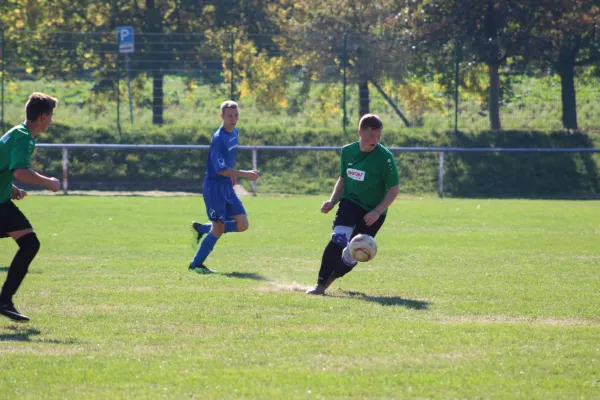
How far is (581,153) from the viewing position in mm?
27047

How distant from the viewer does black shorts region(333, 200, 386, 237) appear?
941 centimetres

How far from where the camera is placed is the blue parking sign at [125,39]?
92.1 ft

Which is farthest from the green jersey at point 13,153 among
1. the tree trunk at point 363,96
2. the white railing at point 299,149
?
A: the tree trunk at point 363,96

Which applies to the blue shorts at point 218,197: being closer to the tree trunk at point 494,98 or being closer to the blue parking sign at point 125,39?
the blue parking sign at point 125,39

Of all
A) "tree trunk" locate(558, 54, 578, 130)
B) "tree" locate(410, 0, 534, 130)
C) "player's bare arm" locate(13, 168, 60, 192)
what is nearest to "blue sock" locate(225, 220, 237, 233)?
"player's bare arm" locate(13, 168, 60, 192)

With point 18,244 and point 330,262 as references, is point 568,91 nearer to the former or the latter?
point 330,262

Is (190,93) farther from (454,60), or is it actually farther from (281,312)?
(281,312)

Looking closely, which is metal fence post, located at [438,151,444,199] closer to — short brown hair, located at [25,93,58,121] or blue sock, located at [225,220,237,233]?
blue sock, located at [225,220,237,233]

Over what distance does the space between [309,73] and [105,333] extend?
2189 cm

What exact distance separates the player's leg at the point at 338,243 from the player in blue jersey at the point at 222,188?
1.61 meters

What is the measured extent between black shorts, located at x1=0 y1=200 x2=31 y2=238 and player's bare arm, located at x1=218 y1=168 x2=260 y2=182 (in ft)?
10.00

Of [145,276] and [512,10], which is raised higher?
[512,10]

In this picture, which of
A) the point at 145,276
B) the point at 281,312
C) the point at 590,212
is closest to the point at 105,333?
the point at 281,312

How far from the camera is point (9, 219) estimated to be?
306 inches
